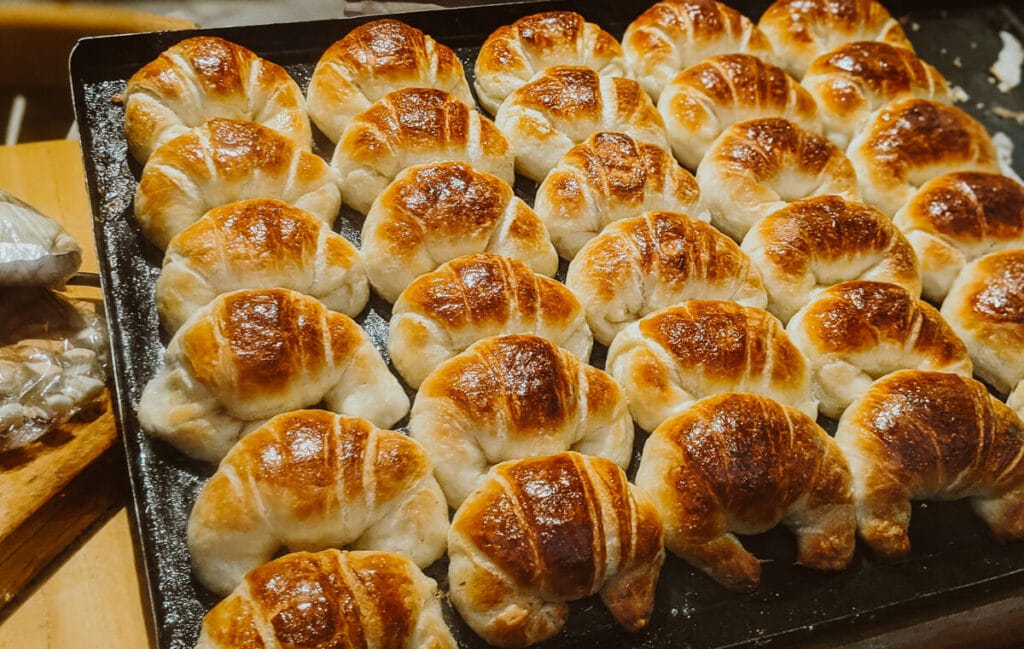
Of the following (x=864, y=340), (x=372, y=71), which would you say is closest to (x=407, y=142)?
(x=372, y=71)

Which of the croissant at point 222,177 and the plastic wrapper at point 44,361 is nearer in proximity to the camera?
the plastic wrapper at point 44,361

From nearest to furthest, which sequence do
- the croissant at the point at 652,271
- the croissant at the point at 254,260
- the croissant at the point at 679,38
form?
the croissant at the point at 254,260, the croissant at the point at 652,271, the croissant at the point at 679,38

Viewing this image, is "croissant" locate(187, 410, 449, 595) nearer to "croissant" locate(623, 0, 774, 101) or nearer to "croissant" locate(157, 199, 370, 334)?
"croissant" locate(157, 199, 370, 334)

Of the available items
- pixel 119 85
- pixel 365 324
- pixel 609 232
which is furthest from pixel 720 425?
pixel 119 85

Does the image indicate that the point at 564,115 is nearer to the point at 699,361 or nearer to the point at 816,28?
the point at 699,361

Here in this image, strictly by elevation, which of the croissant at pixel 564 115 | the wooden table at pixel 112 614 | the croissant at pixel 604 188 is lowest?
the wooden table at pixel 112 614

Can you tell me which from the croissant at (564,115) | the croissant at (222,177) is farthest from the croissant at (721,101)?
the croissant at (222,177)

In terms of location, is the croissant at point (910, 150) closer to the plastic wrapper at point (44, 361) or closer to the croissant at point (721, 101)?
the croissant at point (721, 101)
